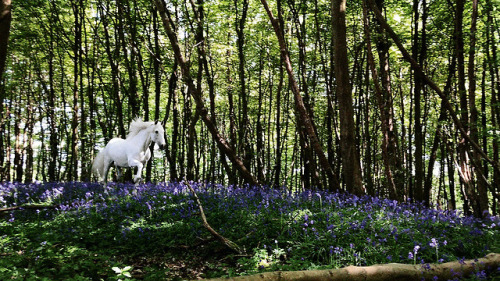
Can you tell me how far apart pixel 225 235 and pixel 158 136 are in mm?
3550

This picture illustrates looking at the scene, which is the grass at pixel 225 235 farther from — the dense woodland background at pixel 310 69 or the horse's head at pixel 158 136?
the dense woodland background at pixel 310 69

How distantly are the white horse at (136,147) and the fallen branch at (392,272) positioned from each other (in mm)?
5411

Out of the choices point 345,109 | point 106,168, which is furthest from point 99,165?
point 345,109

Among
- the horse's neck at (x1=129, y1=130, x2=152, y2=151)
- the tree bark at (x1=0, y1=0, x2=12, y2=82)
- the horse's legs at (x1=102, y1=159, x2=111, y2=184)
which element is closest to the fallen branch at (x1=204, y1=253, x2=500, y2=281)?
the tree bark at (x1=0, y1=0, x2=12, y2=82)

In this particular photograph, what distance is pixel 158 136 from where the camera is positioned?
26.0ft

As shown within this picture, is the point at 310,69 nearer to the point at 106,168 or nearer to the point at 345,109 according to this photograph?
the point at 345,109

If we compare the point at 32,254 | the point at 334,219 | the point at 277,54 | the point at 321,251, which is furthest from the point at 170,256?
the point at 277,54

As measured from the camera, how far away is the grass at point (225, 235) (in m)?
4.23

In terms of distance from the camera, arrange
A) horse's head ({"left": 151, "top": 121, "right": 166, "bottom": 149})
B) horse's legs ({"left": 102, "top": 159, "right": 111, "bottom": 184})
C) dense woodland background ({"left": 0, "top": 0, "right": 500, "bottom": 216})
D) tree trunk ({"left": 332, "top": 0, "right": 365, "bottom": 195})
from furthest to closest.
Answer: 1. horse's legs ({"left": 102, "top": 159, "right": 111, "bottom": 184})
2. dense woodland background ({"left": 0, "top": 0, "right": 500, "bottom": 216})
3. horse's head ({"left": 151, "top": 121, "right": 166, "bottom": 149})
4. tree trunk ({"left": 332, "top": 0, "right": 365, "bottom": 195})

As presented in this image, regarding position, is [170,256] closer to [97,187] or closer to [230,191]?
[230,191]

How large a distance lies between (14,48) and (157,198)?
551 inches

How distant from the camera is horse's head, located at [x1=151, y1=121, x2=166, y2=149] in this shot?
25.9ft

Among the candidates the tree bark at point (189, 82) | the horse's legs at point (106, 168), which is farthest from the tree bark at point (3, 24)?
the horse's legs at point (106, 168)

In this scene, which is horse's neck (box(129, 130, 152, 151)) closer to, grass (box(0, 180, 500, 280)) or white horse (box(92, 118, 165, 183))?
white horse (box(92, 118, 165, 183))
